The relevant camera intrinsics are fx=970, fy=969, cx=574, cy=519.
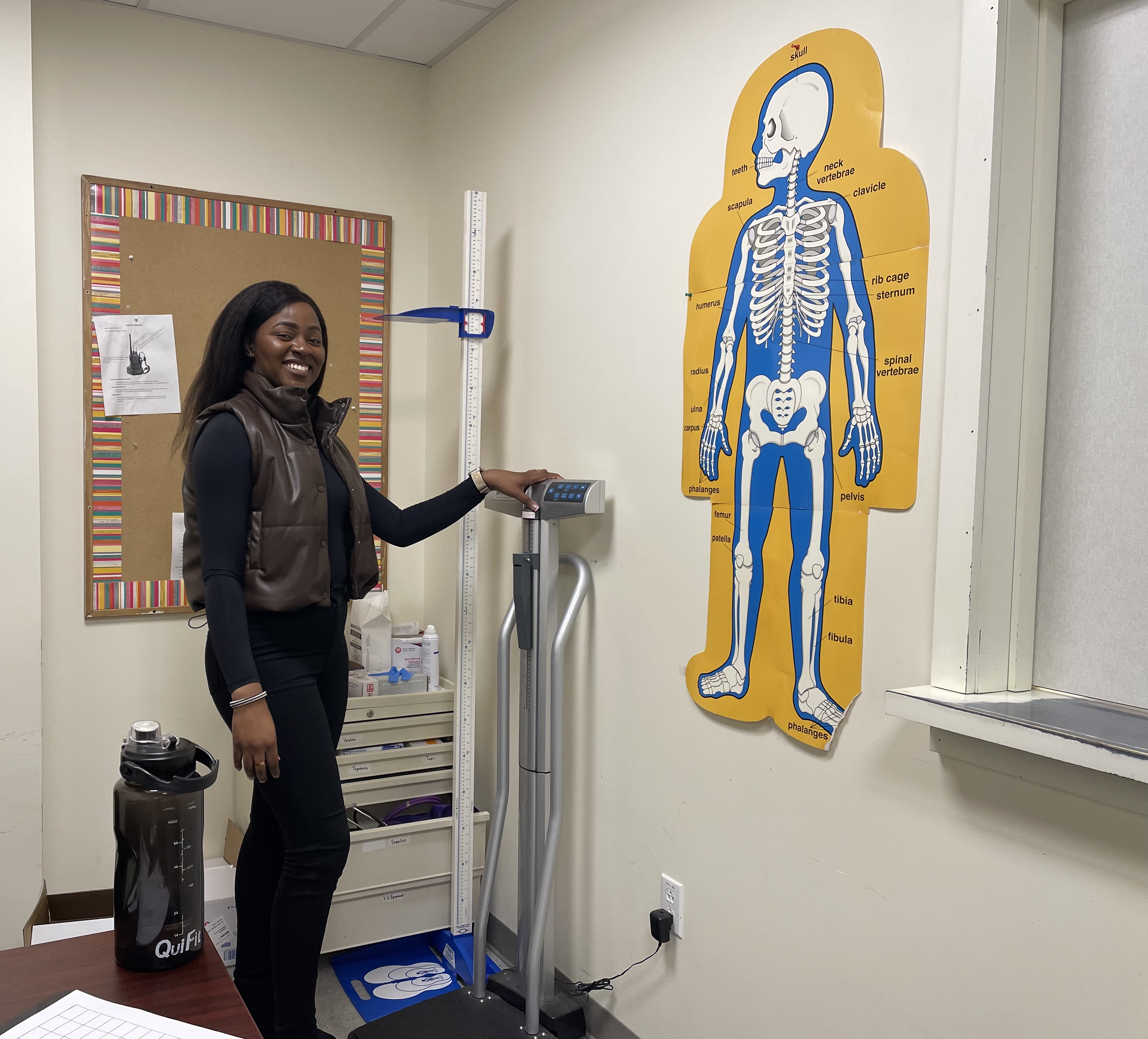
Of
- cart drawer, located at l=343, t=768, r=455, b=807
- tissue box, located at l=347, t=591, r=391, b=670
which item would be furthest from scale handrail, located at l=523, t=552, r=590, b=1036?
tissue box, located at l=347, t=591, r=391, b=670

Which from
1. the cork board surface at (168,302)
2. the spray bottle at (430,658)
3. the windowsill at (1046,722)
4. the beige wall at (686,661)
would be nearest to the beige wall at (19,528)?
the cork board surface at (168,302)

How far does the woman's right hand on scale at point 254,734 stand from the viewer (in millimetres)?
1870

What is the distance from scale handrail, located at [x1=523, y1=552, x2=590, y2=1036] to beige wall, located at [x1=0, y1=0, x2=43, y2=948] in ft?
4.71

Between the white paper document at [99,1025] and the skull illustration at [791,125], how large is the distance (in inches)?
63.5

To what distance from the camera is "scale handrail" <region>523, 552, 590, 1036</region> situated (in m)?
2.22

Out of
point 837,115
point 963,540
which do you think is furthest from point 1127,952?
point 837,115

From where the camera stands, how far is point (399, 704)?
2.78 metres

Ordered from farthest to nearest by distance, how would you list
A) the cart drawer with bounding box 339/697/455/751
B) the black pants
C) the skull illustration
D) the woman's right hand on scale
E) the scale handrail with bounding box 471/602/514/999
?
the cart drawer with bounding box 339/697/455/751 < the scale handrail with bounding box 471/602/514/999 < the black pants < the woman's right hand on scale < the skull illustration

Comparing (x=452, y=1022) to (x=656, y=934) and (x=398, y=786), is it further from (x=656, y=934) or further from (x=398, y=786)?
(x=398, y=786)

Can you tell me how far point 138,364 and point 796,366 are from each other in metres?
2.02

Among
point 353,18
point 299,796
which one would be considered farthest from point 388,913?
point 353,18

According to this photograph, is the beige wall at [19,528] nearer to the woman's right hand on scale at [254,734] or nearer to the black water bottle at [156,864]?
the woman's right hand on scale at [254,734]

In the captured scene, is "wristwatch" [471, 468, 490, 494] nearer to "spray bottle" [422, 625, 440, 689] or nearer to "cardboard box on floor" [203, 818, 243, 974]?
"spray bottle" [422, 625, 440, 689]

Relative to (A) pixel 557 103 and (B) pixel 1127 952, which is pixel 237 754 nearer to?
(B) pixel 1127 952
